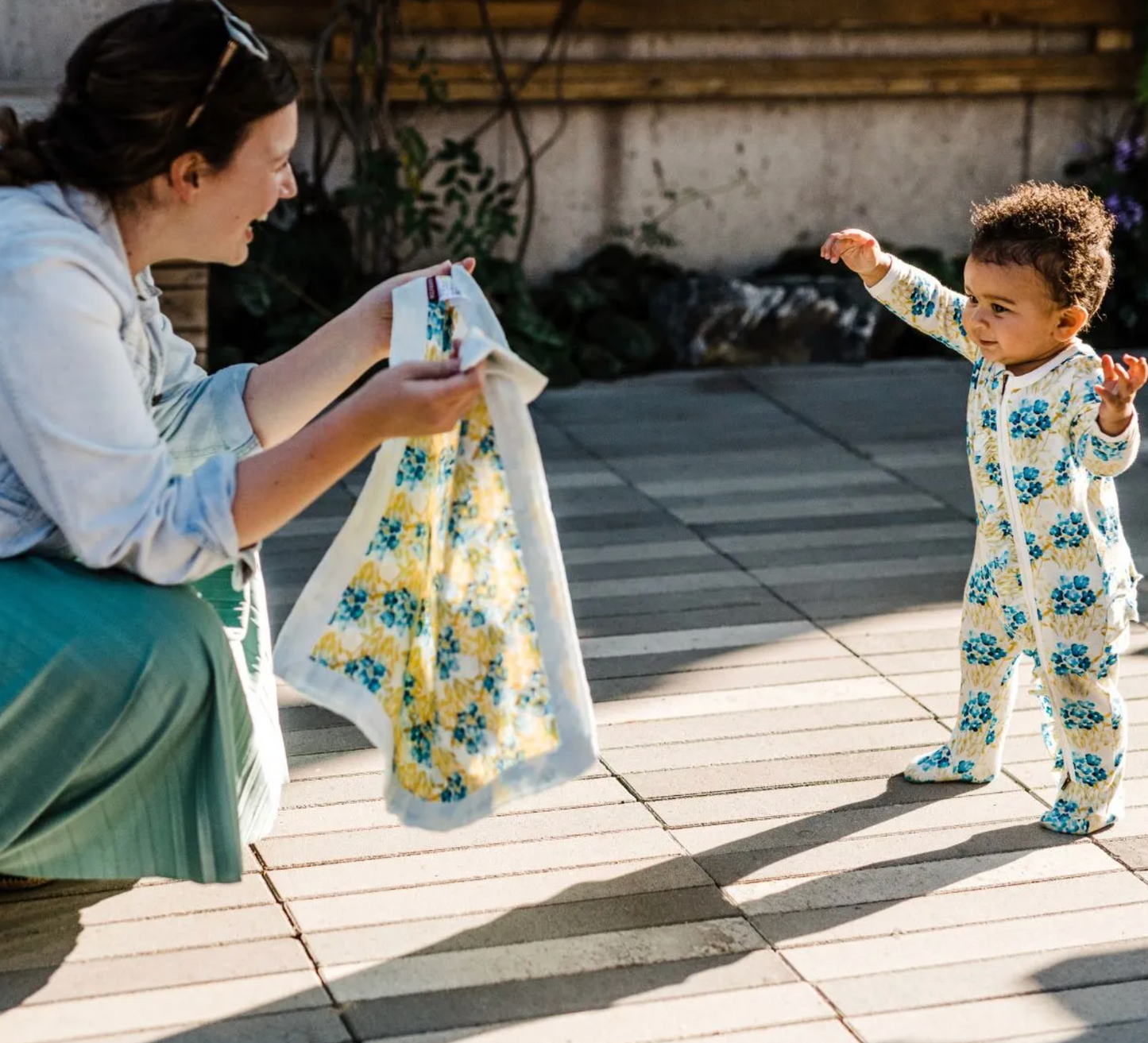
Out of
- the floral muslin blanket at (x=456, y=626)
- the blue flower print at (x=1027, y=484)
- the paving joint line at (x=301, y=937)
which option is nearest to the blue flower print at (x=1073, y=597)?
the blue flower print at (x=1027, y=484)

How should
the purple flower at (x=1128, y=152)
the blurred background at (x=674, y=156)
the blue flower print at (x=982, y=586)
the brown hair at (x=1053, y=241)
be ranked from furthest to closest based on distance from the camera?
the purple flower at (x=1128, y=152) < the blurred background at (x=674, y=156) < the blue flower print at (x=982, y=586) < the brown hair at (x=1053, y=241)

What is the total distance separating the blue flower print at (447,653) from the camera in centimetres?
227

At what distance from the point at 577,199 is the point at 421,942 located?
13.6ft

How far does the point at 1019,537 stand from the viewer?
2613 millimetres

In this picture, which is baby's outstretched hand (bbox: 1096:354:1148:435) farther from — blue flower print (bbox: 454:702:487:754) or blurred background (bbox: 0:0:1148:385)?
blurred background (bbox: 0:0:1148:385)

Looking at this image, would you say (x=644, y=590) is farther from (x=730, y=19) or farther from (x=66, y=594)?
(x=730, y=19)

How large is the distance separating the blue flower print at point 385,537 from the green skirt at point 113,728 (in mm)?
218

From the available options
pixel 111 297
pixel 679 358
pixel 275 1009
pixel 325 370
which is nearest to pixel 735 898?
pixel 275 1009

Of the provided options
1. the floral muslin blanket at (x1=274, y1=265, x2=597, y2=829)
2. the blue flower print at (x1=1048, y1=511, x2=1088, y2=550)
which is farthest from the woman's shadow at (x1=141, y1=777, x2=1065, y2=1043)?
the blue flower print at (x1=1048, y1=511, x2=1088, y2=550)

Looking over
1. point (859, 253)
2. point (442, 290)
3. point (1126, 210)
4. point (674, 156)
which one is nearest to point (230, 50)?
point (442, 290)

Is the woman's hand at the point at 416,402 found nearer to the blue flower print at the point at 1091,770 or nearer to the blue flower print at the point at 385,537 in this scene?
the blue flower print at the point at 385,537

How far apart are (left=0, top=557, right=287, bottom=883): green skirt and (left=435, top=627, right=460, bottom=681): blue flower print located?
0.85 ft

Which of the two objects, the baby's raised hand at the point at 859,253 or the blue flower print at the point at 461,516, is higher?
the baby's raised hand at the point at 859,253

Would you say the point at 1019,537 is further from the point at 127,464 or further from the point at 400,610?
the point at 127,464
